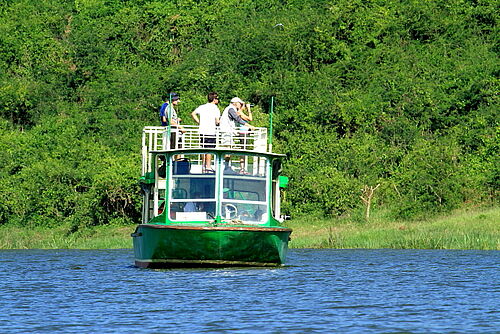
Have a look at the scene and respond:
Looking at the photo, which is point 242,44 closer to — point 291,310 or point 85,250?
point 85,250

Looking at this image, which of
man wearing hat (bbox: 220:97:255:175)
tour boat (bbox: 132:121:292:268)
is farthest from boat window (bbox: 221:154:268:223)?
man wearing hat (bbox: 220:97:255:175)

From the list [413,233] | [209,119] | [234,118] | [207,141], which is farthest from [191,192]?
[413,233]

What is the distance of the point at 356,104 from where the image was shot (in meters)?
60.8

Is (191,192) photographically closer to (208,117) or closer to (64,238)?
(208,117)

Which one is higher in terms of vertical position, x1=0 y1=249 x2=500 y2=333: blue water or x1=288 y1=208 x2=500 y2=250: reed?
x1=288 y1=208 x2=500 y2=250: reed

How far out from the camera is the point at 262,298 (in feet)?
66.5

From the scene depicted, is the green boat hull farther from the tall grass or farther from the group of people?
the tall grass

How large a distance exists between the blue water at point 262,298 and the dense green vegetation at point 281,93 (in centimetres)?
2053

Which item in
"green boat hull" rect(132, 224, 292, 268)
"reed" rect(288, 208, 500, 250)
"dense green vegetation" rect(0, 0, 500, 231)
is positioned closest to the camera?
"green boat hull" rect(132, 224, 292, 268)

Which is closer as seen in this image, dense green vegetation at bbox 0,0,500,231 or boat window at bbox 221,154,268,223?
boat window at bbox 221,154,268,223

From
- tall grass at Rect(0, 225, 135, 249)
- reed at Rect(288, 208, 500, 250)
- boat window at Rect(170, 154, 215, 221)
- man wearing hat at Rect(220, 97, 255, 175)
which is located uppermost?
man wearing hat at Rect(220, 97, 255, 175)

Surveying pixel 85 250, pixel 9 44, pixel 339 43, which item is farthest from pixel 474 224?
pixel 9 44

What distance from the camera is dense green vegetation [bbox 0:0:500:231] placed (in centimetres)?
5222

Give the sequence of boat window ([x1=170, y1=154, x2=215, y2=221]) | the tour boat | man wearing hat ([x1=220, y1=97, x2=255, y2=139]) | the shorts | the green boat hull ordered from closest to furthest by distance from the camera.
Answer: the green boat hull < the tour boat < boat window ([x1=170, y1=154, x2=215, y2=221]) < the shorts < man wearing hat ([x1=220, y1=97, x2=255, y2=139])
